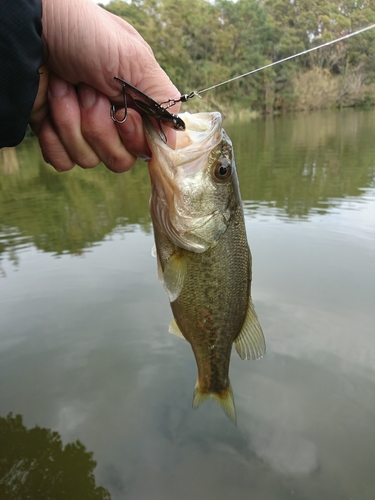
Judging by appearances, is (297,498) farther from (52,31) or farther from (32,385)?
(52,31)

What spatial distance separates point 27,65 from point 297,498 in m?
3.09

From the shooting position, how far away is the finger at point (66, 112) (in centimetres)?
179

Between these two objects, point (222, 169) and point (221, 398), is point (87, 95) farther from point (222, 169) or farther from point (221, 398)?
point (221, 398)

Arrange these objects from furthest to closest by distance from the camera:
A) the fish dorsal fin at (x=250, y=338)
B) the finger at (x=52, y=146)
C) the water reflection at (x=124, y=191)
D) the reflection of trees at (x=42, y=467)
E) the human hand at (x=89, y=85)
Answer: the water reflection at (x=124, y=191) < the reflection of trees at (x=42, y=467) < the fish dorsal fin at (x=250, y=338) < the finger at (x=52, y=146) < the human hand at (x=89, y=85)

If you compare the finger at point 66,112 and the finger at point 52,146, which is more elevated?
the finger at point 66,112

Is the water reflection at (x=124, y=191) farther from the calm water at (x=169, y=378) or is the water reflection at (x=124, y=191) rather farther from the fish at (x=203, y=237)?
the fish at (x=203, y=237)

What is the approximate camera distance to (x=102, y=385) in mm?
3869

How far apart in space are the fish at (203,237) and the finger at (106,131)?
0.09m

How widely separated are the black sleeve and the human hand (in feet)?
0.38

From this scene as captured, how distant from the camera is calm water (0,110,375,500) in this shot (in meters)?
2.97

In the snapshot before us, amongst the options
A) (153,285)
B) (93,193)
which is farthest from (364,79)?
(153,285)

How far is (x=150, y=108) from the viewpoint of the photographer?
5.31 feet

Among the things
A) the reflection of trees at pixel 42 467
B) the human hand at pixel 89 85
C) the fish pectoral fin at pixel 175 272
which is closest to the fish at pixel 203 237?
the fish pectoral fin at pixel 175 272

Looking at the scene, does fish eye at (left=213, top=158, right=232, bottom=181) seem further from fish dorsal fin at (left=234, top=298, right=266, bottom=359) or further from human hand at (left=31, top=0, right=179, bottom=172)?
fish dorsal fin at (left=234, top=298, right=266, bottom=359)
